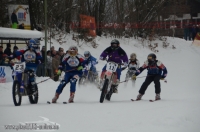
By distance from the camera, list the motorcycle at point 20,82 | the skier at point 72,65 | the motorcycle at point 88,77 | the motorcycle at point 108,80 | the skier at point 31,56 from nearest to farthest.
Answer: the motorcycle at point 20,82
the skier at point 31,56
the motorcycle at point 108,80
the skier at point 72,65
the motorcycle at point 88,77

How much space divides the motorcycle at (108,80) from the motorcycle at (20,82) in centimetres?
210

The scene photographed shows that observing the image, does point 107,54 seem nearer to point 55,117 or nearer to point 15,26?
point 55,117

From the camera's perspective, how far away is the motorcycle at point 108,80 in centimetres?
1246

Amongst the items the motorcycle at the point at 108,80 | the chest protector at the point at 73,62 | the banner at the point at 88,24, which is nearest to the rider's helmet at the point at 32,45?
the chest protector at the point at 73,62

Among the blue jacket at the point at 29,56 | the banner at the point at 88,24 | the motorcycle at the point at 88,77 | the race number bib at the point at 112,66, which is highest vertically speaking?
the banner at the point at 88,24

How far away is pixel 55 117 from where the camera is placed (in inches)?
358

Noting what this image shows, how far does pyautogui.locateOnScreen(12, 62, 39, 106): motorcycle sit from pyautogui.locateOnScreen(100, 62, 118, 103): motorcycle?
2104 mm

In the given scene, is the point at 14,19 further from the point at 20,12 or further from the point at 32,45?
the point at 32,45

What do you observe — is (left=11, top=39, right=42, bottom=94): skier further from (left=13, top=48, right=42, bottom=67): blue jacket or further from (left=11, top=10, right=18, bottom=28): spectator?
(left=11, top=10, right=18, bottom=28): spectator

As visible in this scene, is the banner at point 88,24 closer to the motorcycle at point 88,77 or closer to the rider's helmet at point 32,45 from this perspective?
the motorcycle at point 88,77

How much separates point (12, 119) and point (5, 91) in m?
7.06

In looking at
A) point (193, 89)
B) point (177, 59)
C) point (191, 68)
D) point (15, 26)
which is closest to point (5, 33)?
point (15, 26)

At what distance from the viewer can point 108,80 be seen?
502 inches

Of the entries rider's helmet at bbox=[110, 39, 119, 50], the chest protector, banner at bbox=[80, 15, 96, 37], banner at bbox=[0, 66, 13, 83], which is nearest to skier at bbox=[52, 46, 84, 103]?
the chest protector
